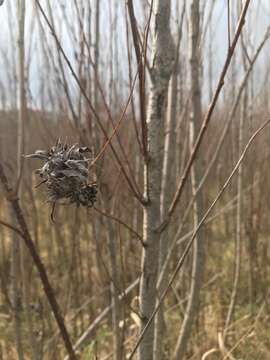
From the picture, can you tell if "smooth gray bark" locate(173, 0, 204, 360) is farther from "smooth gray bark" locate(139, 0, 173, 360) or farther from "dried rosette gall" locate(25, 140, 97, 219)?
"dried rosette gall" locate(25, 140, 97, 219)

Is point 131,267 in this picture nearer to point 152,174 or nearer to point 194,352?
point 194,352

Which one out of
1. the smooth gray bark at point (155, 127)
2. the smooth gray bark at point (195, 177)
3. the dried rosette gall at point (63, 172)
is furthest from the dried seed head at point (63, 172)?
the smooth gray bark at point (195, 177)

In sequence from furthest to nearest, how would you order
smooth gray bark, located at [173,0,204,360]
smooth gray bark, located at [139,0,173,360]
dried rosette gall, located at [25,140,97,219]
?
smooth gray bark, located at [173,0,204,360], smooth gray bark, located at [139,0,173,360], dried rosette gall, located at [25,140,97,219]

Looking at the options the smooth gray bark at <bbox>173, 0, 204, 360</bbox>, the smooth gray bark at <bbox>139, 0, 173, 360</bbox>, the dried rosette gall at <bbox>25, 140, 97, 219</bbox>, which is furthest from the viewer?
the smooth gray bark at <bbox>173, 0, 204, 360</bbox>

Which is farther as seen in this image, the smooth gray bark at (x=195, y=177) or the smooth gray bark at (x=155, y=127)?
the smooth gray bark at (x=195, y=177)

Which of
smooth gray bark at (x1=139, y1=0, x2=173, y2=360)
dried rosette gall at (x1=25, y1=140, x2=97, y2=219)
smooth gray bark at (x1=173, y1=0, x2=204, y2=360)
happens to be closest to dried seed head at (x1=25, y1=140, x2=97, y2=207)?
dried rosette gall at (x1=25, y1=140, x2=97, y2=219)

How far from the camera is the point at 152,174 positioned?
2.70 ft

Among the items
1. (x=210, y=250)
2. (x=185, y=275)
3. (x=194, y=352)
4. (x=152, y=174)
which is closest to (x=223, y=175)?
(x=210, y=250)

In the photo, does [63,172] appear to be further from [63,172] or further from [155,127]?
[155,127]

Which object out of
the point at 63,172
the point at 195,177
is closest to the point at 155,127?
the point at 63,172

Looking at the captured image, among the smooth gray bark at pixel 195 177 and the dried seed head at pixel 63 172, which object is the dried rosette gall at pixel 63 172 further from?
the smooth gray bark at pixel 195 177

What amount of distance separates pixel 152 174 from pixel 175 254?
176 cm

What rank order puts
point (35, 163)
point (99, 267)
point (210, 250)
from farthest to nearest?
1. point (35, 163)
2. point (210, 250)
3. point (99, 267)

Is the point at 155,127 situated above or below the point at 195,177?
above
